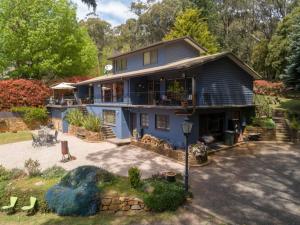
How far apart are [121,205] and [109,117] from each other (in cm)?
1577

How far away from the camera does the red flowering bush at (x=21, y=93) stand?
1176 inches

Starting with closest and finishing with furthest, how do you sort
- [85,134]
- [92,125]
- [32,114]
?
1. [92,125]
2. [85,134]
3. [32,114]

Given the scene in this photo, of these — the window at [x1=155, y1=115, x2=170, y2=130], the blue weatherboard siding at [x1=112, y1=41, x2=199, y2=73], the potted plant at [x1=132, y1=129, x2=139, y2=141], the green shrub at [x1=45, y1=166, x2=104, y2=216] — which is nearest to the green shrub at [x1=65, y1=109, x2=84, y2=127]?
the potted plant at [x1=132, y1=129, x2=139, y2=141]

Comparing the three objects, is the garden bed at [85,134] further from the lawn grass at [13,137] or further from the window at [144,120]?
the lawn grass at [13,137]

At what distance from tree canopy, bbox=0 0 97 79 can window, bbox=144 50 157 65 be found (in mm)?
14558

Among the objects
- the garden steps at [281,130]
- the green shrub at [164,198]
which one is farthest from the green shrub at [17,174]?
the garden steps at [281,130]

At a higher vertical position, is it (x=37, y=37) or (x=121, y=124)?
(x=37, y=37)

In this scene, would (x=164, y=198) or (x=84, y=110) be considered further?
(x=84, y=110)

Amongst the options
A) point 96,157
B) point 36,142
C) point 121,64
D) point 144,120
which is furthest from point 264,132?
point 36,142

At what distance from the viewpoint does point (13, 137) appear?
2558 centimetres

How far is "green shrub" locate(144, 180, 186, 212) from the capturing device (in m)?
10.3

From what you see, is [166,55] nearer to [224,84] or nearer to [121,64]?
[224,84]

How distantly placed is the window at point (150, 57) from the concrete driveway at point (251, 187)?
11.6 meters

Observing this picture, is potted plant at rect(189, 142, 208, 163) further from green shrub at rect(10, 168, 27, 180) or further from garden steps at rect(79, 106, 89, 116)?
garden steps at rect(79, 106, 89, 116)
